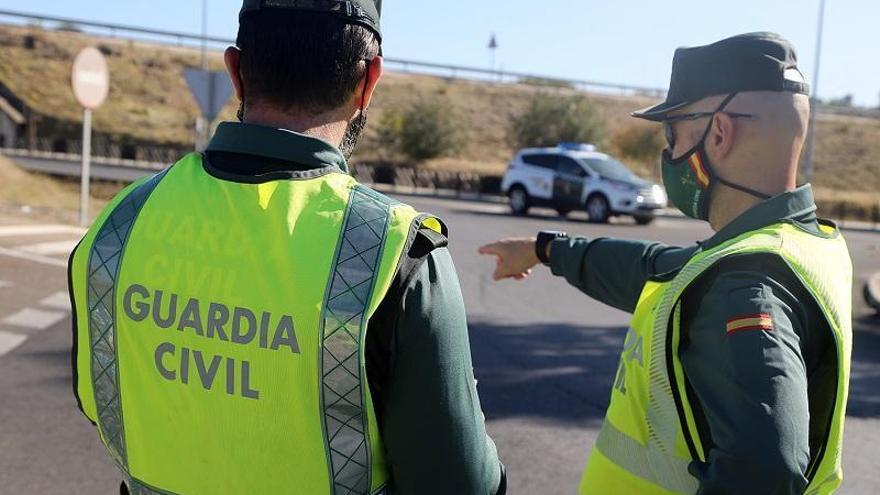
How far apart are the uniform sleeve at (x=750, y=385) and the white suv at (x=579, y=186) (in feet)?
65.9

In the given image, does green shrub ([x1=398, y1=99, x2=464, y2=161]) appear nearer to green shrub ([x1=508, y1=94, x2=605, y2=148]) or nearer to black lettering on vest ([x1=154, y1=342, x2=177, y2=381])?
green shrub ([x1=508, y1=94, x2=605, y2=148])

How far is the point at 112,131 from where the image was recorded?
49562 mm

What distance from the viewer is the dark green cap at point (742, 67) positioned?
1.91 m

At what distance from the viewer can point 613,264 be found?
2648 millimetres

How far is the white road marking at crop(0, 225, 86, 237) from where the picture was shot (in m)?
11.9

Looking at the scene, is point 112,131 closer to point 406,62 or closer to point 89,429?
point 406,62

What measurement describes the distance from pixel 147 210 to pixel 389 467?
61cm

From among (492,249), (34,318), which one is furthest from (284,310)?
(34,318)

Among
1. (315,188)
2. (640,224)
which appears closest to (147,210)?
(315,188)

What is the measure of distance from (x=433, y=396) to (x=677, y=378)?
530 millimetres

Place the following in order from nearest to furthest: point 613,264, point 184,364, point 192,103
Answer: point 184,364 < point 613,264 < point 192,103

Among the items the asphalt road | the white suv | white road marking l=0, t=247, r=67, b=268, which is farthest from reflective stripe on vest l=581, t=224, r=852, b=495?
the white suv

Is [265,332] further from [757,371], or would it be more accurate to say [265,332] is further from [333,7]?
[757,371]

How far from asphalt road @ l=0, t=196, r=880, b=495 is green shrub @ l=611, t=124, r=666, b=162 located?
3224cm
